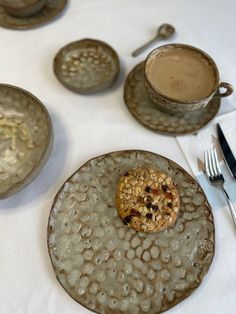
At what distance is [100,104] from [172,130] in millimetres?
188

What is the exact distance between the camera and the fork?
67 cm

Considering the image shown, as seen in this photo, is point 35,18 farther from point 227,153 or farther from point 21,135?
point 227,153

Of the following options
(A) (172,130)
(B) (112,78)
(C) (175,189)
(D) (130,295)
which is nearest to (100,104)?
(B) (112,78)

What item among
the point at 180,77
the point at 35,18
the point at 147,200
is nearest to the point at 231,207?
the point at 147,200

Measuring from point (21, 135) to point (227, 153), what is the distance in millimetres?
458

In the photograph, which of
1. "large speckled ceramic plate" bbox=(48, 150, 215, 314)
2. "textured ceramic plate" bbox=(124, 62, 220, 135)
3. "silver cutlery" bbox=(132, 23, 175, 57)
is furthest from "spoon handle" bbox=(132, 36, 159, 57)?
"large speckled ceramic plate" bbox=(48, 150, 215, 314)

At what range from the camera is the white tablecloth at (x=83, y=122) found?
1.99ft

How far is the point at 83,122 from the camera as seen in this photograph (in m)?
0.77

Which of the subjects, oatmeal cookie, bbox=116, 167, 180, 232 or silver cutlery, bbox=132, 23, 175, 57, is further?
silver cutlery, bbox=132, 23, 175, 57

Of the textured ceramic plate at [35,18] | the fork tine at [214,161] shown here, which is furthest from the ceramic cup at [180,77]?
the textured ceramic plate at [35,18]

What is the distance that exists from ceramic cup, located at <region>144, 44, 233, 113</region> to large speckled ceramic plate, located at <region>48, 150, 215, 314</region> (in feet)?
0.50

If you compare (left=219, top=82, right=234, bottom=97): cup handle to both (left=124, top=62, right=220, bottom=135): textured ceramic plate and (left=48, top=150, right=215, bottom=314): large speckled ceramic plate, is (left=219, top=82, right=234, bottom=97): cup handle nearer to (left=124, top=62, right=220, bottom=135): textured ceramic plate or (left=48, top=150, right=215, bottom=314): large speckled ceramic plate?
(left=124, top=62, right=220, bottom=135): textured ceramic plate

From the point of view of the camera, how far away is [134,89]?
0.80m

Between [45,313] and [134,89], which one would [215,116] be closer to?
[134,89]
